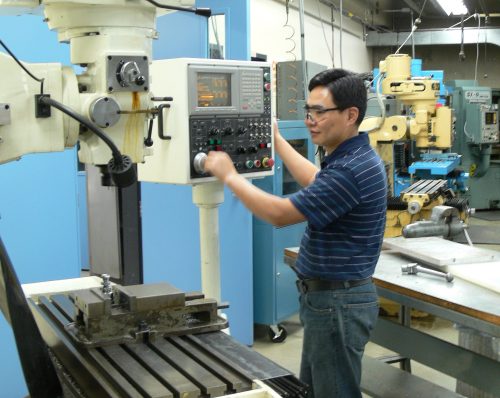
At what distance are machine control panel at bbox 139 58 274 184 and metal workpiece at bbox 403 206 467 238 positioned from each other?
76 centimetres

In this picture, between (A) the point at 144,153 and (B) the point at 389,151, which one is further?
(B) the point at 389,151

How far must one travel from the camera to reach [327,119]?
1.75 meters

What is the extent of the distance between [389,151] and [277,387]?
134 inches

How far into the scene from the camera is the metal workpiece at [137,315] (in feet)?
3.93

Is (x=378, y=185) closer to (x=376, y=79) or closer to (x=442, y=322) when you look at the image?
(x=442, y=322)

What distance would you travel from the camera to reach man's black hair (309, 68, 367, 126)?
5.66 feet

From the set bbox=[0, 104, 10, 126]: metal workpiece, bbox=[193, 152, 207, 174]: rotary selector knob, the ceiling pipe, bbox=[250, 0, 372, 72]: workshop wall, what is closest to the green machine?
the ceiling pipe

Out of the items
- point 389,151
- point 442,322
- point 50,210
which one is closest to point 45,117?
point 50,210

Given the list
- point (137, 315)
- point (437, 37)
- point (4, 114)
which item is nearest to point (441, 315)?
point (137, 315)

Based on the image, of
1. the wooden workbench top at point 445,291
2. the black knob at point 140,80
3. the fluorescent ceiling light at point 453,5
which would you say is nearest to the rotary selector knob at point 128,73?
the black knob at point 140,80

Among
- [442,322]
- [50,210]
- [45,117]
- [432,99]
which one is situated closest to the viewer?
[45,117]

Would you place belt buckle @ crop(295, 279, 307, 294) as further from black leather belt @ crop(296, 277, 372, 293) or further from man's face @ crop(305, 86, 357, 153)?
man's face @ crop(305, 86, 357, 153)

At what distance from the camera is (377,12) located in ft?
28.9

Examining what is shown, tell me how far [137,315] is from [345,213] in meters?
0.68
